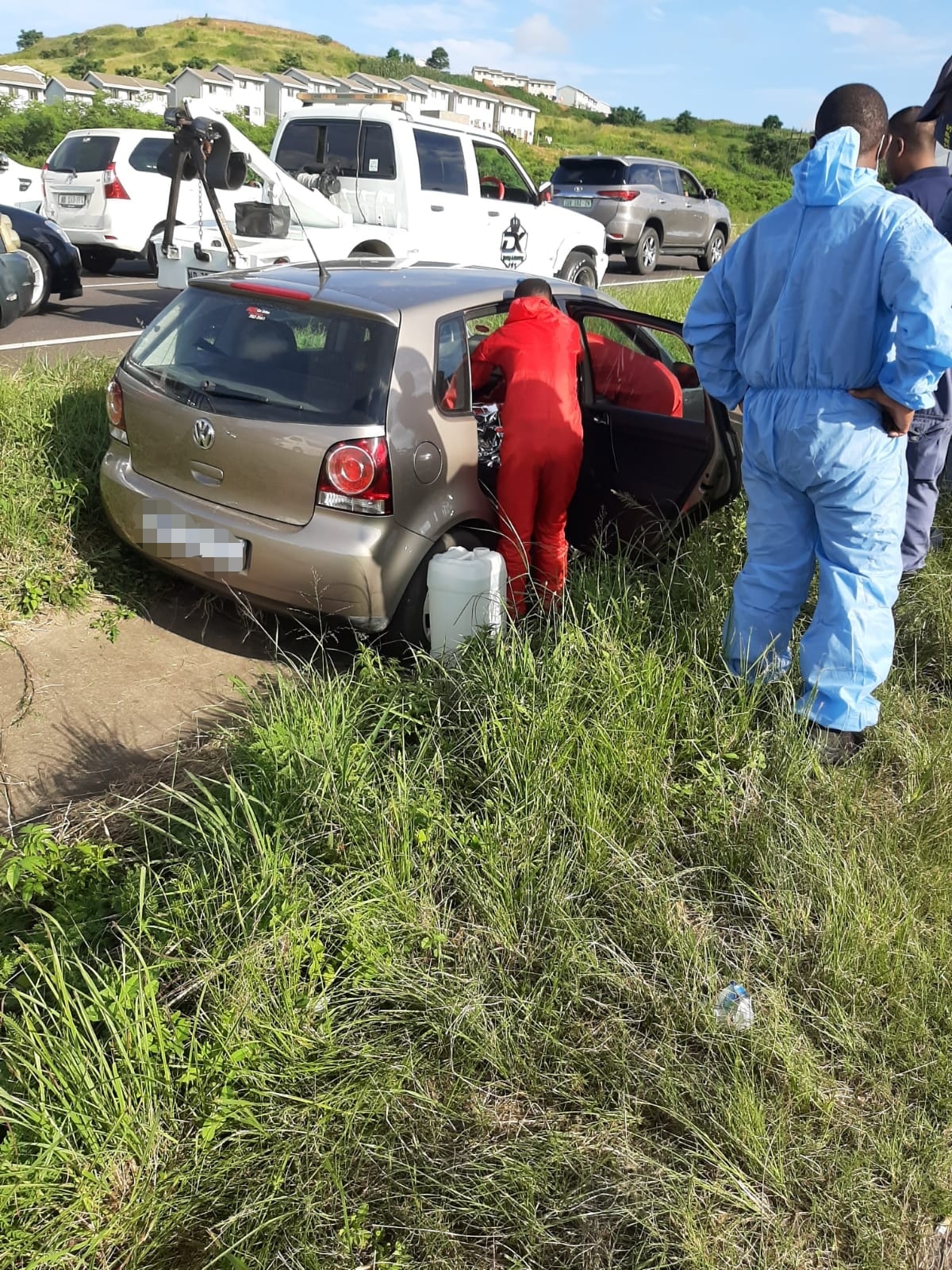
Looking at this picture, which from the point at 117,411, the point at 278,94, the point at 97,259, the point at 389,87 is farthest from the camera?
the point at 278,94

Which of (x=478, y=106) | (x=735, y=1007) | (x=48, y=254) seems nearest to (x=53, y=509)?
(x=735, y=1007)

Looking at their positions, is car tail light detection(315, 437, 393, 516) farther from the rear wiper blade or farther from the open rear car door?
the open rear car door

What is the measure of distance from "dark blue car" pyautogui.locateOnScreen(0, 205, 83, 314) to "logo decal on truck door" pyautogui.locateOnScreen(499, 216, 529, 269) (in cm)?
441

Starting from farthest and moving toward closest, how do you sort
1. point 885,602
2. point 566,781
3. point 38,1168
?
point 885,602, point 566,781, point 38,1168

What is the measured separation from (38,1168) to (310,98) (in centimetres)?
1109

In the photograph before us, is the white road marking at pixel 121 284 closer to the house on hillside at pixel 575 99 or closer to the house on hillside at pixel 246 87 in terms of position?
the house on hillside at pixel 246 87

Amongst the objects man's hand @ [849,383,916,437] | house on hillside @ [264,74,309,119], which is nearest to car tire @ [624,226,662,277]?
man's hand @ [849,383,916,437]

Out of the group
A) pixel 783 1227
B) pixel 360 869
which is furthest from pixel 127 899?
pixel 783 1227

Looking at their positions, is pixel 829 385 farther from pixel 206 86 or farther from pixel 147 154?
pixel 206 86

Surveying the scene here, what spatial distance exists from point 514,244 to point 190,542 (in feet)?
28.5

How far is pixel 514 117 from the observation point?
315 feet

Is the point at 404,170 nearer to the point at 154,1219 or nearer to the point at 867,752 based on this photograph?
the point at 867,752

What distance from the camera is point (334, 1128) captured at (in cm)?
228

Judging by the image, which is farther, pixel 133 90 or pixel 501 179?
pixel 133 90
